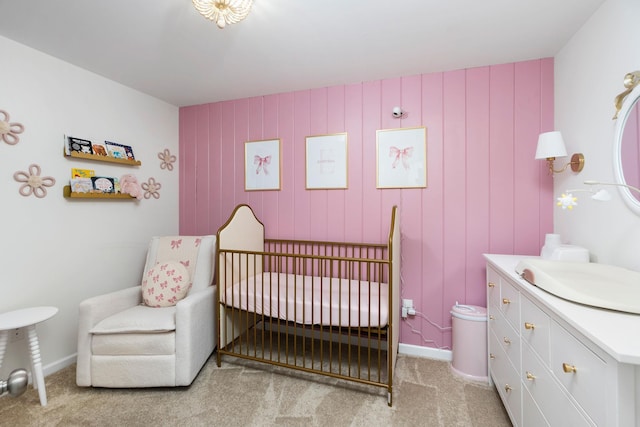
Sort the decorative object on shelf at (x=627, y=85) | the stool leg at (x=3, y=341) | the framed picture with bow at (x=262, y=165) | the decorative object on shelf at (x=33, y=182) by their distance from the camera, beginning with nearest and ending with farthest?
the decorative object on shelf at (x=627, y=85) < the stool leg at (x=3, y=341) < the decorative object on shelf at (x=33, y=182) < the framed picture with bow at (x=262, y=165)

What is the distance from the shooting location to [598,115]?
1.50m

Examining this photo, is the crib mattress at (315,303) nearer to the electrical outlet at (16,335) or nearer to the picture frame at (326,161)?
the picture frame at (326,161)

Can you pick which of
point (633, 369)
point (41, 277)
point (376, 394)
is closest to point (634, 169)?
point (633, 369)

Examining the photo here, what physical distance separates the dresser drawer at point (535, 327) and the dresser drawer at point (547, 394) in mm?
40

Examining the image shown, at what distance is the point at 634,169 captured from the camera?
1236 millimetres

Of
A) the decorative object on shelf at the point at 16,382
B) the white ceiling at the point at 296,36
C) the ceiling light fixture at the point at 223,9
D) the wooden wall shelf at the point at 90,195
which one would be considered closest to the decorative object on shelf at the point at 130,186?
the wooden wall shelf at the point at 90,195

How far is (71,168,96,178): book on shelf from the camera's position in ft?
6.98

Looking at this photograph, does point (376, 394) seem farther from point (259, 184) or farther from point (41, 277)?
point (41, 277)

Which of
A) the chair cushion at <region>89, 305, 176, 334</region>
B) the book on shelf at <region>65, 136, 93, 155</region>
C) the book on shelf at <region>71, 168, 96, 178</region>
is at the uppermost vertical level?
the book on shelf at <region>65, 136, 93, 155</region>

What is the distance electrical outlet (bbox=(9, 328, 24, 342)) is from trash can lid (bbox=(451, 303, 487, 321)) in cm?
298

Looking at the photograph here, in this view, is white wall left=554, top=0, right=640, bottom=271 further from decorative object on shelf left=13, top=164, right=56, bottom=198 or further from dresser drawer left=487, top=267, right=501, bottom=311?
decorative object on shelf left=13, top=164, right=56, bottom=198

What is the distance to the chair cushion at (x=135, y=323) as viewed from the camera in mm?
1754

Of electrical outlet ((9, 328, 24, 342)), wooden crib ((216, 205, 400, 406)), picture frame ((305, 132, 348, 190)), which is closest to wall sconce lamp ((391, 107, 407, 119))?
picture frame ((305, 132, 348, 190))

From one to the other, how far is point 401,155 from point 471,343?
4.87 ft
